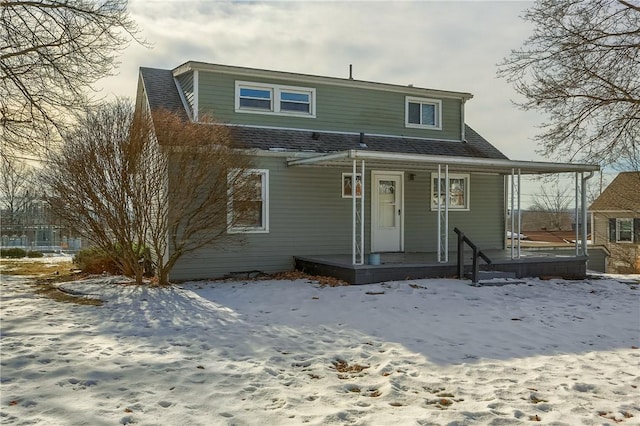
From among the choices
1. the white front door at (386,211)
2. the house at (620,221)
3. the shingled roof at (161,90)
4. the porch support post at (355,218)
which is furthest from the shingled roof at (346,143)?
the house at (620,221)

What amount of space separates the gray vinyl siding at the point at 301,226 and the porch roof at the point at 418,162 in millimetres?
571

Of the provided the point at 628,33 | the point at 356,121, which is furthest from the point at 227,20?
the point at 628,33

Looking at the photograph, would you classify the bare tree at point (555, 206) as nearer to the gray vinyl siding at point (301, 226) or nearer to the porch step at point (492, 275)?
the gray vinyl siding at point (301, 226)

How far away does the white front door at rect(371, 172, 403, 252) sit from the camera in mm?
14320

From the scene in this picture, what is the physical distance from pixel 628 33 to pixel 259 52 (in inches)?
358

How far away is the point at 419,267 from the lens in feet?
37.4

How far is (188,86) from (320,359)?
10.2 meters

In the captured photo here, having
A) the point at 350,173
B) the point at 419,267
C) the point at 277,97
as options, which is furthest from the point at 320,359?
the point at 277,97

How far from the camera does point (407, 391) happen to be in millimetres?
4746

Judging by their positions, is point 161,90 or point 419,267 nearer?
point 419,267

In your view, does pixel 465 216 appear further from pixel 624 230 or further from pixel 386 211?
pixel 624 230

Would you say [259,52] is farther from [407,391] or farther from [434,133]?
[407,391]

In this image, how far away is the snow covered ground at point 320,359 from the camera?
416cm

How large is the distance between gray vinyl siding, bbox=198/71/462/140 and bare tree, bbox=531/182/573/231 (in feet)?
163
